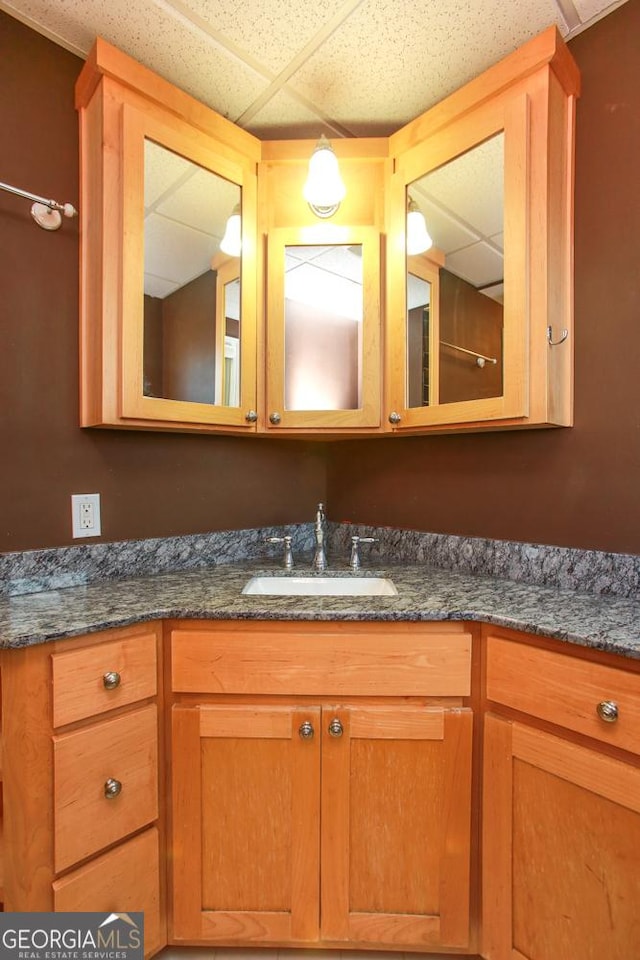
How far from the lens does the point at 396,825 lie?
108 cm

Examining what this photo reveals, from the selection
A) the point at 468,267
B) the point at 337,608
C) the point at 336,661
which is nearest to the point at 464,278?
the point at 468,267

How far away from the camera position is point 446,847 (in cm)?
106

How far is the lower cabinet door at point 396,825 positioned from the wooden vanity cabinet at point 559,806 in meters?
0.07

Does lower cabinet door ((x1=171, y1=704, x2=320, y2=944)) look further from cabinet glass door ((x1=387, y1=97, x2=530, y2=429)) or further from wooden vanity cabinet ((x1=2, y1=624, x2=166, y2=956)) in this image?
cabinet glass door ((x1=387, y1=97, x2=530, y2=429))

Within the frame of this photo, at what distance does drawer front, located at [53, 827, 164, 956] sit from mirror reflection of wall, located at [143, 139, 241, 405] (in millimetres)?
1105

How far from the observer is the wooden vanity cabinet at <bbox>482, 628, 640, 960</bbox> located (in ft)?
2.83

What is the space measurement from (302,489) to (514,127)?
4.39 ft

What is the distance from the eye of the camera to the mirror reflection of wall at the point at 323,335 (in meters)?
1.51

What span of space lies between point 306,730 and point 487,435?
1.01 m

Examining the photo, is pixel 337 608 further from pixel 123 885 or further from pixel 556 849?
pixel 123 885

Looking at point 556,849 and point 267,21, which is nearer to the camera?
point 556,849

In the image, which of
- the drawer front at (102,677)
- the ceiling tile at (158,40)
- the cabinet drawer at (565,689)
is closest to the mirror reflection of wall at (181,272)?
the ceiling tile at (158,40)

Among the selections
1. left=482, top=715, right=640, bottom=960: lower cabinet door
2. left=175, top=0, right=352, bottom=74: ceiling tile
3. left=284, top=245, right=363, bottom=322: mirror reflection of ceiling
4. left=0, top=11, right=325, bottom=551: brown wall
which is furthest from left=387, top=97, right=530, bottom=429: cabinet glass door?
left=0, top=11, right=325, bottom=551: brown wall

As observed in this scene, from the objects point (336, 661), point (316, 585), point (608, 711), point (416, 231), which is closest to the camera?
point (608, 711)
